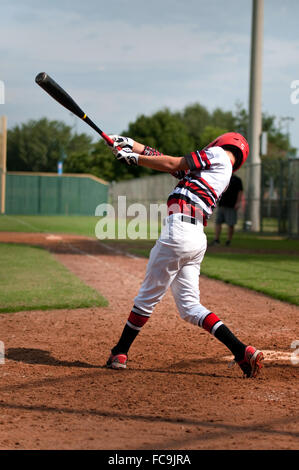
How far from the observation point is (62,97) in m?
4.46

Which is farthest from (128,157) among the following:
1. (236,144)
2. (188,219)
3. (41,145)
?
(41,145)

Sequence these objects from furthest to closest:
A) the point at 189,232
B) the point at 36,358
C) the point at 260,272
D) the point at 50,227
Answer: the point at 50,227 → the point at 260,272 → the point at 36,358 → the point at 189,232

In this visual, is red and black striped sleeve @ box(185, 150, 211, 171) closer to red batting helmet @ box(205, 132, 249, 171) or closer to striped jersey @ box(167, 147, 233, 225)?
striped jersey @ box(167, 147, 233, 225)

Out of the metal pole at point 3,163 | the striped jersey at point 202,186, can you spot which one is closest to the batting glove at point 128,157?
the striped jersey at point 202,186

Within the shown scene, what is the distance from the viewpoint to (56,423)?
3180mm

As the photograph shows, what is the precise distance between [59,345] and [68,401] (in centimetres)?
159

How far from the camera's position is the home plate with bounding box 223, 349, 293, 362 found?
4707 mm

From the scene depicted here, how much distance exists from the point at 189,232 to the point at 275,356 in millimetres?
1529

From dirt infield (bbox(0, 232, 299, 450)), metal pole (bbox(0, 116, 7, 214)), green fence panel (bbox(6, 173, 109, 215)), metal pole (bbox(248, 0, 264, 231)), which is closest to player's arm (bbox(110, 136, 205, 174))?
dirt infield (bbox(0, 232, 299, 450))

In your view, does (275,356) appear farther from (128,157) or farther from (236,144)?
(128,157)

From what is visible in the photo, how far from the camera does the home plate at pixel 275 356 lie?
4707 millimetres

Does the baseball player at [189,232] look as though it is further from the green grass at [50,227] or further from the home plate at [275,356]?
the green grass at [50,227]

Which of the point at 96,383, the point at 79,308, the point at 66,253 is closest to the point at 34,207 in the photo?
the point at 66,253
